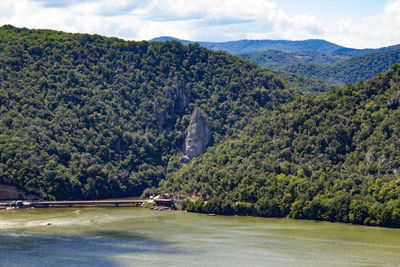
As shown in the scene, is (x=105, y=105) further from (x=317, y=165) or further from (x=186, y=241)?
(x=186, y=241)

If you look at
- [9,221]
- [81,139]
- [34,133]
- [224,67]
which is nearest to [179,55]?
[224,67]

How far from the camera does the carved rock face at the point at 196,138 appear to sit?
16150cm

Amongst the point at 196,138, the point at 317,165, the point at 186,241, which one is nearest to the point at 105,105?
the point at 196,138

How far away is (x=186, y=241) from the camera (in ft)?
301

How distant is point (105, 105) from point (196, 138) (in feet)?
89.3

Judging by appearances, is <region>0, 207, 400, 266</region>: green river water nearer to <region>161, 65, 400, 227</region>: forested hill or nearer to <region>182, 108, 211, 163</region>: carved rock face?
<region>161, 65, 400, 227</region>: forested hill

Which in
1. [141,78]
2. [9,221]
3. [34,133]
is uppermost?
[141,78]

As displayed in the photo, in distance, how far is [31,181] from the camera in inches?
5025

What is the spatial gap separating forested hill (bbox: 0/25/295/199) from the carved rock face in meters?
2.82

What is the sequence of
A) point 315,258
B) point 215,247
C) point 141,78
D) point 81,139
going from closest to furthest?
point 315,258, point 215,247, point 81,139, point 141,78

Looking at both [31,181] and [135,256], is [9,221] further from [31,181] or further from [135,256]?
[135,256]

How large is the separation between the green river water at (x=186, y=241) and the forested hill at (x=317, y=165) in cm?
362

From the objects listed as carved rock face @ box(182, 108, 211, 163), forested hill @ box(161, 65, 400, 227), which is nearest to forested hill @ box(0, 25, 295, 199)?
carved rock face @ box(182, 108, 211, 163)

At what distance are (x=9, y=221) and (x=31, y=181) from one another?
22.6 m
